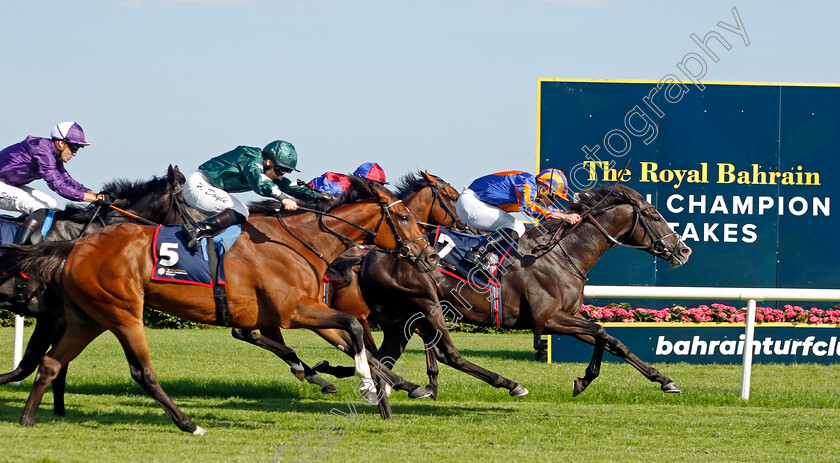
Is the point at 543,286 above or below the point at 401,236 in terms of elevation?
below

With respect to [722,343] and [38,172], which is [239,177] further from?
[722,343]

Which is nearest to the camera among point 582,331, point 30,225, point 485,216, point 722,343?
point 30,225

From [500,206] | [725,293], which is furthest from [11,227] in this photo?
[725,293]

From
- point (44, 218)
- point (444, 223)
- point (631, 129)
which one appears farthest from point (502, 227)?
point (631, 129)

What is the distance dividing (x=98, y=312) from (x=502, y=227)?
2768 millimetres

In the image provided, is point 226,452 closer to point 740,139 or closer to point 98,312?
point 98,312

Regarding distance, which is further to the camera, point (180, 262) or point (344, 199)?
point (344, 199)

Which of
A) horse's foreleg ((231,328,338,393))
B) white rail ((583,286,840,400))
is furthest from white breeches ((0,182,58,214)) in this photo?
white rail ((583,286,840,400))

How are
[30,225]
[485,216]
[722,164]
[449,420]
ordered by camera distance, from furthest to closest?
[722,164], [485,216], [30,225], [449,420]

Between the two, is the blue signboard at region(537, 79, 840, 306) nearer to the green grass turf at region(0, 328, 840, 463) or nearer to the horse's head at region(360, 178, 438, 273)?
the green grass turf at region(0, 328, 840, 463)

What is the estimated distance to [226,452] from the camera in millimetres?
4773

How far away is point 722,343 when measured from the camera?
34.0 feet

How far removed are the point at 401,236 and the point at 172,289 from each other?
134 cm

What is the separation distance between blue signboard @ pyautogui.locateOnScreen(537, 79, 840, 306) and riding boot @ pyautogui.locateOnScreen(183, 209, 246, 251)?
5597 millimetres
